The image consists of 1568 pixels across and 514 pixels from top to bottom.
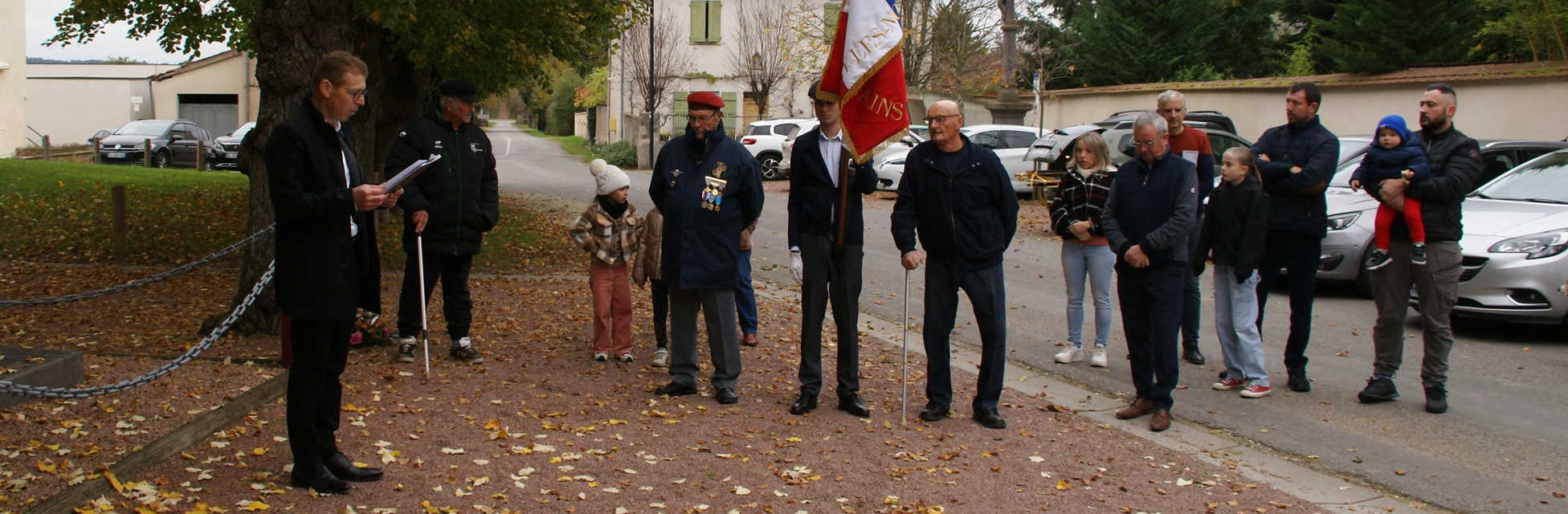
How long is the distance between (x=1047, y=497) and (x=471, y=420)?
9.57ft

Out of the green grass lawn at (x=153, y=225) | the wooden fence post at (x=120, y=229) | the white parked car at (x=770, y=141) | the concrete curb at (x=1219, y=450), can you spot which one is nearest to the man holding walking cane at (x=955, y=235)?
the concrete curb at (x=1219, y=450)

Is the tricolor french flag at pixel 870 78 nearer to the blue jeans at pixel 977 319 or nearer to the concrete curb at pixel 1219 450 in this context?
the blue jeans at pixel 977 319

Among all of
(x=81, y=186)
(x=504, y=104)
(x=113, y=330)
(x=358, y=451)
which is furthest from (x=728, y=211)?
(x=504, y=104)

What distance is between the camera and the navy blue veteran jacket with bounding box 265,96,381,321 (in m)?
4.14

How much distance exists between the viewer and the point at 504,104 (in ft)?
436

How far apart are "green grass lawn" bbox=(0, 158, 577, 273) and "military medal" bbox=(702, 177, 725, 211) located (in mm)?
5942

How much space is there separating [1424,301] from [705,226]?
13.9 ft

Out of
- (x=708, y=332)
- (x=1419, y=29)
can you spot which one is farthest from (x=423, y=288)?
(x=1419, y=29)

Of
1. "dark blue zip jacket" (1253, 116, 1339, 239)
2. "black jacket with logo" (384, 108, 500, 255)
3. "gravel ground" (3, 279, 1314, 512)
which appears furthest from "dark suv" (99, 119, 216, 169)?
"dark blue zip jacket" (1253, 116, 1339, 239)

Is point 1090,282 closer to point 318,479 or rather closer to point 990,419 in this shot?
point 990,419

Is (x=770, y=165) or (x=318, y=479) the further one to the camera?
(x=770, y=165)

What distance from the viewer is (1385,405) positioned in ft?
21.7

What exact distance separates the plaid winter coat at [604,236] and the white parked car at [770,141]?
69.6 feet

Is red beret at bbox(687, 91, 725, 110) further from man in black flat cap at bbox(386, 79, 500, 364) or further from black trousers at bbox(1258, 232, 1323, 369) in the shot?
black trousers at bbox(1258, 232, 1323, 369)
